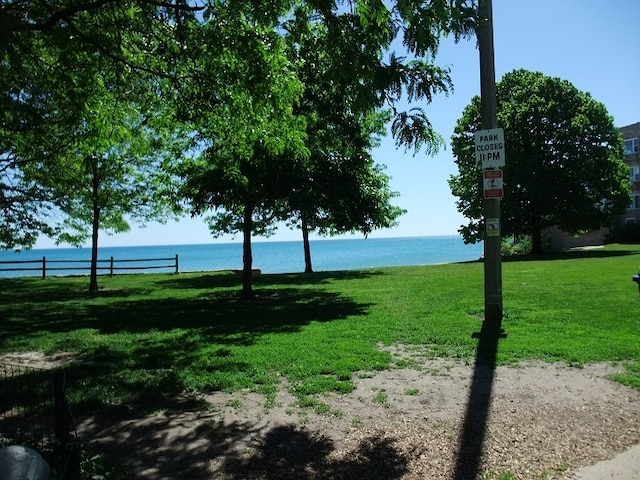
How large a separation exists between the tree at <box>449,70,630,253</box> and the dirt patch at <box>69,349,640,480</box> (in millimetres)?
29255

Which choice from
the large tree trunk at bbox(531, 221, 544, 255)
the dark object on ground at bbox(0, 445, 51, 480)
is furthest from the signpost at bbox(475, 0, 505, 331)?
the large tree trunk at bbox(531, 221, 544, 255)

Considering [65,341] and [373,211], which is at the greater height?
[373,211]

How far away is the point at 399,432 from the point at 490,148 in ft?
18.5

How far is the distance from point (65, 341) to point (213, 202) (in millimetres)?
6224

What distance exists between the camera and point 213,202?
14.1 meters

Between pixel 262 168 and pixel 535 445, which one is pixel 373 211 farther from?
pixel 535 445

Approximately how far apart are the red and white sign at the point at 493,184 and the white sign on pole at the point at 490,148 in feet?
0.40

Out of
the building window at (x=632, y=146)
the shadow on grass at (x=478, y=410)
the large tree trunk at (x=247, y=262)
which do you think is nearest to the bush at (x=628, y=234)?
the building window at (x=632, y=146)

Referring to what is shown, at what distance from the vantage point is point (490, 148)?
8.55 meters

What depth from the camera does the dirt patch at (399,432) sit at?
383cm

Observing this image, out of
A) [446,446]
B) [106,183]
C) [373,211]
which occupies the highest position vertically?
[106,183]

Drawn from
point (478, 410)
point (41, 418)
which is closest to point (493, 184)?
A: point (478, 410)

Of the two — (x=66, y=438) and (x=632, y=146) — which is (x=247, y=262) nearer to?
(x=66, y=438)

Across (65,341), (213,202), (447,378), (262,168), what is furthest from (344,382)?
(213,202)
